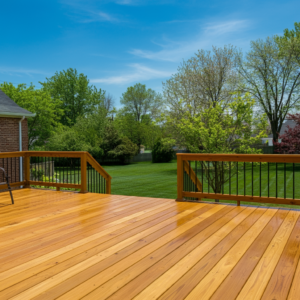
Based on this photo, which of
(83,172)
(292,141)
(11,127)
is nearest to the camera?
(83,172)

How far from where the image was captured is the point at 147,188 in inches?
571

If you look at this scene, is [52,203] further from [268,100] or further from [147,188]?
[268,100]

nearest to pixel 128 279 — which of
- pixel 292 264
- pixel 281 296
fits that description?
pixel 281 296

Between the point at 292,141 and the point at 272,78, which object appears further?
the point at 272,78

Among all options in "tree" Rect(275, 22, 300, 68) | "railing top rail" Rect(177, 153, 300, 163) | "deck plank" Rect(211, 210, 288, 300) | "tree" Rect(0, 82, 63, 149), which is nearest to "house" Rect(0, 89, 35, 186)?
"railing top rail" Rect(177, 153, 300, 163)

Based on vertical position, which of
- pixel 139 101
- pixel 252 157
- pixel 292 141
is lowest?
pixel 252 157

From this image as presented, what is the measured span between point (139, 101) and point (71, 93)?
30.8ft

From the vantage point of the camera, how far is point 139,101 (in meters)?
42.6

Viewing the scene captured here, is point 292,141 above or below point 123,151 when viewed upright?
above

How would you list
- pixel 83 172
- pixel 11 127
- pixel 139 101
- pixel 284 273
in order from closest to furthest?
1. pixel 284 273
2. pixel 83 172
3. pixel 11 127
4. pixel 139 101

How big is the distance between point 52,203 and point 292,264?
3987mm

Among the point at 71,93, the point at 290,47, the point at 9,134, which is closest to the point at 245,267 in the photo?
the point at 9,134

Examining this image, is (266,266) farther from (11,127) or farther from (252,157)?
(11,127)

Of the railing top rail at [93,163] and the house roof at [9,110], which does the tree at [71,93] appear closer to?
the house roof at [9,110]
